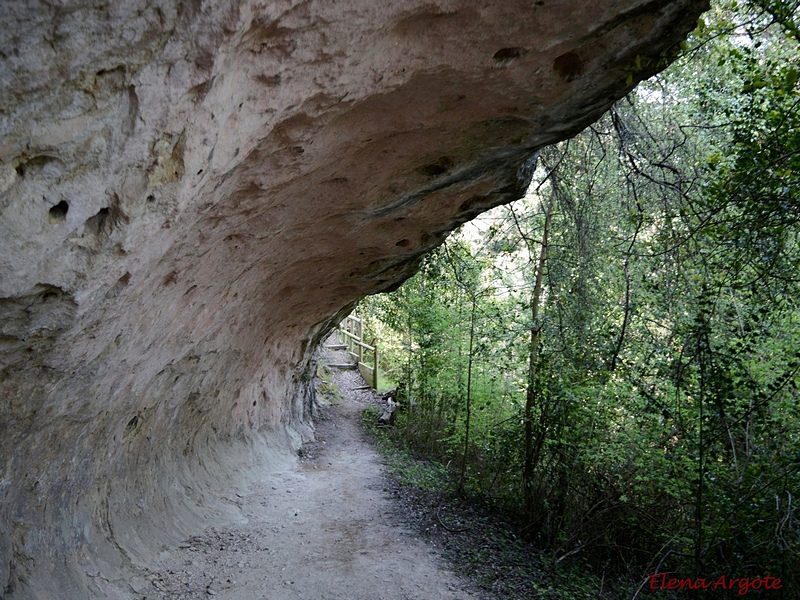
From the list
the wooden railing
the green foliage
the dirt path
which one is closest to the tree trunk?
the green foliage

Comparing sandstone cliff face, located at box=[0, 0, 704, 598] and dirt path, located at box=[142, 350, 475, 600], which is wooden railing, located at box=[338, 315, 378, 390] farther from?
sandstone cliff face, located at box=[0, 0, 704, 598]

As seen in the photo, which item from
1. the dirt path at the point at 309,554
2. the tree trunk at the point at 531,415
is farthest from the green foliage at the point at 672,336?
the dirt path at the point at 309,554

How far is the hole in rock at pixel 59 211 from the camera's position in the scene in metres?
2.46

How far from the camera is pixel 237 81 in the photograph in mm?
2877

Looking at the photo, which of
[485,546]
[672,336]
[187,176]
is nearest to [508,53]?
[187,176]

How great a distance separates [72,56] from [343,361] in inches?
818

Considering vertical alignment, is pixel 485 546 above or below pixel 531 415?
below

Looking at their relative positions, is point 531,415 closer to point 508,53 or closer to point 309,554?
point 309,554

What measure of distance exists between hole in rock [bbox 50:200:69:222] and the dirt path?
133 inches

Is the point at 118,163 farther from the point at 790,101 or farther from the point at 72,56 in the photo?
the point at 790,101

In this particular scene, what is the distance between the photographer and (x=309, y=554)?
581 cm

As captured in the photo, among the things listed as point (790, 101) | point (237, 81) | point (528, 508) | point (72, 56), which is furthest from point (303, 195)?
point (528, 508)

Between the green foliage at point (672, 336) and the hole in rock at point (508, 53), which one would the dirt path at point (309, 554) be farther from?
the hole in rock at point (508, 53)

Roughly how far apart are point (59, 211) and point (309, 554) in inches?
180
